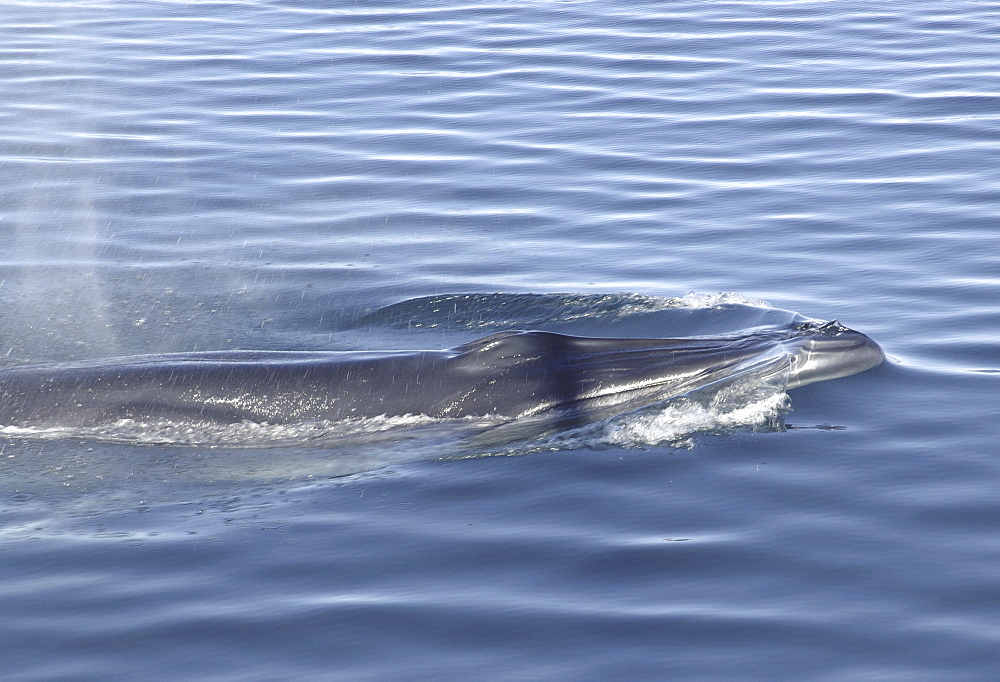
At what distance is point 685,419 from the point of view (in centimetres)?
1214

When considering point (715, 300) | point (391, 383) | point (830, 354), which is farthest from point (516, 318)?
point (830, 354)

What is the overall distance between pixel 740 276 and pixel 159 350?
21.9 feet

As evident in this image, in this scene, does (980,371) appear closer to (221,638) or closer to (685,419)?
(685,419)

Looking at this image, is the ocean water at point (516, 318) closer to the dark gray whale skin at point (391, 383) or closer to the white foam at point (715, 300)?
the white foam at point (715, 300)

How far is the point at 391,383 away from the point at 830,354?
160 inches

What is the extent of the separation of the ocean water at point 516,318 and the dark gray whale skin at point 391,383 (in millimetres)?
276

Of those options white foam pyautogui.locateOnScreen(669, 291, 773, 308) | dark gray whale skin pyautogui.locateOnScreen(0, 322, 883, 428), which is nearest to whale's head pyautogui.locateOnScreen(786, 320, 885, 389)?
dark gray whale skin pyautogui.locateOnScreen(0, 322, 883, 428)

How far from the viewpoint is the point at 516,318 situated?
15.5 m

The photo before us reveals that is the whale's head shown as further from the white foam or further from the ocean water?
the white foam

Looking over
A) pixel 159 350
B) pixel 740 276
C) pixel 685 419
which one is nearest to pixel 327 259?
pixel 159 350

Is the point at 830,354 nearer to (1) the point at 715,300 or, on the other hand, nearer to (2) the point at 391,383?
(1) the point at 715,300

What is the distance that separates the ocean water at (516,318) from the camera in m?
9.07

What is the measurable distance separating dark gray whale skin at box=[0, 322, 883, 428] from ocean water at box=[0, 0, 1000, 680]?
0.28 metres

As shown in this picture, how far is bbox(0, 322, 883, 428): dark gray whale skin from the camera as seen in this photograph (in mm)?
12188
